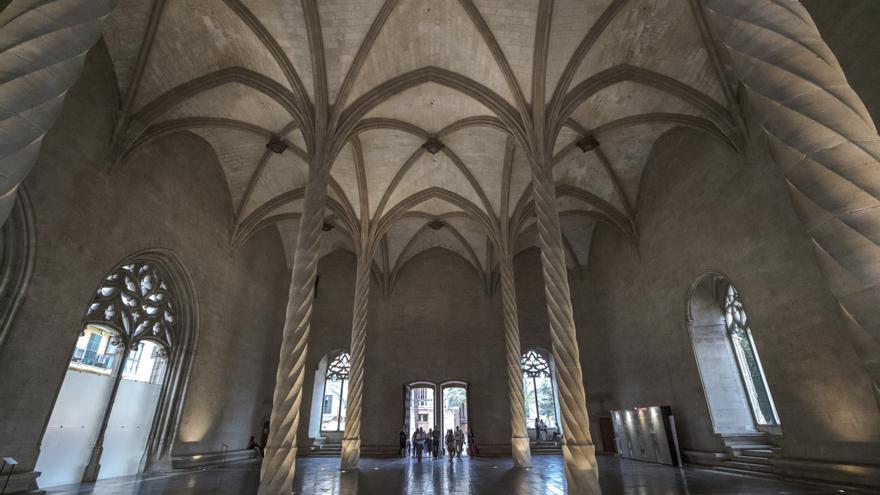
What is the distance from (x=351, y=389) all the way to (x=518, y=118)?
868 cm

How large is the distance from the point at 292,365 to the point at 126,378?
663 centimetres

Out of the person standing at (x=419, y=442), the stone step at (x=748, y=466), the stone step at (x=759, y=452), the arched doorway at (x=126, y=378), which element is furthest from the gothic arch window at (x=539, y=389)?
the arched doorway at (x=126, y=378)

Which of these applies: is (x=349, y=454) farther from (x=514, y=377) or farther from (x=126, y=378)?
(x=126, y=378)

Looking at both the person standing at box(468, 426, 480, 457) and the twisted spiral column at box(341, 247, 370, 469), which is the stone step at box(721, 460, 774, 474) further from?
the twisted spiral column at box(341, 247, 370, 469)

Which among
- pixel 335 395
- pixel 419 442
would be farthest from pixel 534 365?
A: pixel 335 395

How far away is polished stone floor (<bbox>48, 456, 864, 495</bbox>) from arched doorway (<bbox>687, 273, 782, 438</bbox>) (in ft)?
6.18

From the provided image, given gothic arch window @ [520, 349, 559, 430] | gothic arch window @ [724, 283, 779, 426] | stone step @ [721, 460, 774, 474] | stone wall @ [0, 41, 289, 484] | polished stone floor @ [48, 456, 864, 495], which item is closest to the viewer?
polished stone floor @ [48, 456, 864, 495]

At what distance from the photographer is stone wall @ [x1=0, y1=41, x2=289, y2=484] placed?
7578mm

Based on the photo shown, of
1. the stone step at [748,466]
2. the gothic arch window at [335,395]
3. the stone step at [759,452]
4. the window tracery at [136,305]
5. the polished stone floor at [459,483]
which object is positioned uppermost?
the window tracery at [136,305]

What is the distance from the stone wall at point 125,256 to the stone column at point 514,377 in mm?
9460

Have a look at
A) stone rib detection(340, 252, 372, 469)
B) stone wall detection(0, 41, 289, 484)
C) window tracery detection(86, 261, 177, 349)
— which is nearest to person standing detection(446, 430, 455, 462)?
stone rib detection(340, 252, 372, 469)

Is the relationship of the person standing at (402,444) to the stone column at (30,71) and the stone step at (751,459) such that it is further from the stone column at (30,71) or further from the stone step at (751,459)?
the stone column at (30,71)

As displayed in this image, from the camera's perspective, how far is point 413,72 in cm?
1031

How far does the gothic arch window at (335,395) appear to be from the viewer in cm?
1781
